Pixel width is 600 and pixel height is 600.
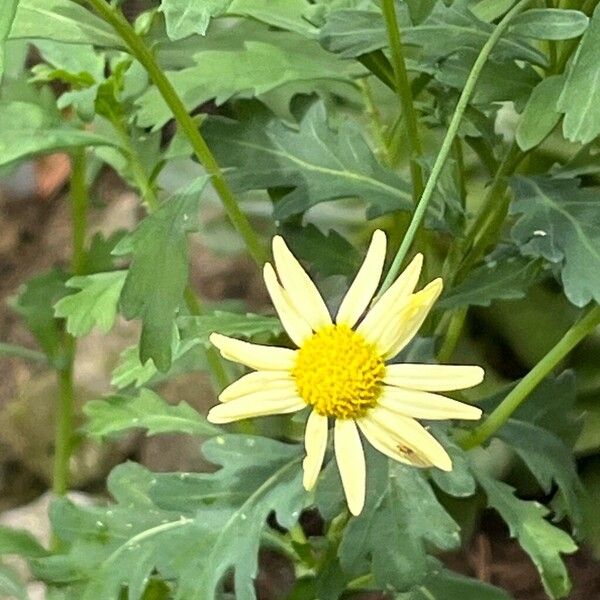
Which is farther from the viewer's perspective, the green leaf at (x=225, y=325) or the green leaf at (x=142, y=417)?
the green leaf at (x=142, y=417)

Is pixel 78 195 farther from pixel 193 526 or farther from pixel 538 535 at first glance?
pixel 538 535

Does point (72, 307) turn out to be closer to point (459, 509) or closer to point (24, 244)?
point (459, 509)

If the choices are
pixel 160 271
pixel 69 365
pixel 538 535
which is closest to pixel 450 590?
pixel 538 535

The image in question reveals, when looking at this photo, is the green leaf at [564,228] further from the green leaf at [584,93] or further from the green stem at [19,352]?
the green stem at [19,352]

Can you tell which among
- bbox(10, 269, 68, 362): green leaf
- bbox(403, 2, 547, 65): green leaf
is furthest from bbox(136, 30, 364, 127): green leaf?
bbox(10, 269, 68, 362): green leaf

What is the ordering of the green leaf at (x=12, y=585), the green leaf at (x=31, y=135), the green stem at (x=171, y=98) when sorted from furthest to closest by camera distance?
the green leaf at (x=12, y=585)
the green leaf at (x=31, y=135)
the green stem at (x=171, y=98)

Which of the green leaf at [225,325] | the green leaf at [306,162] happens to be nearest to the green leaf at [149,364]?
the green leaf at [225,325]

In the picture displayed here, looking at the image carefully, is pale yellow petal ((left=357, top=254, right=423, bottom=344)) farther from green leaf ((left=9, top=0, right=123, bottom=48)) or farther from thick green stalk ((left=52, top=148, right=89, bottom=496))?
thick green stalk ((left=52, top=148, right=89, bottom=496))
